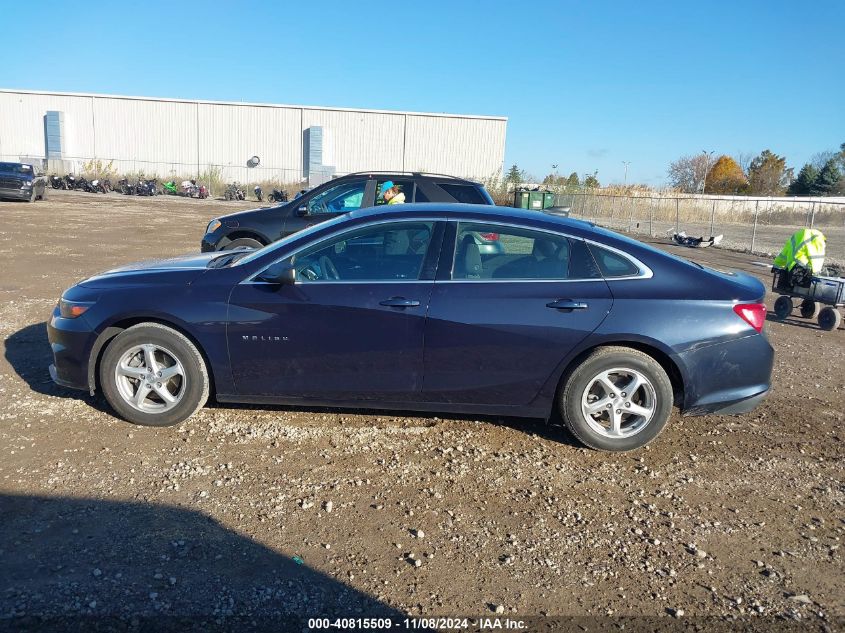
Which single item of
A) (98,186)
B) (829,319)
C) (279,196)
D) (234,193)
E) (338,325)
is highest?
(98,186)

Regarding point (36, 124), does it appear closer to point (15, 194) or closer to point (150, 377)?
point (15, 194)

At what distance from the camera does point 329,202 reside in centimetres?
967

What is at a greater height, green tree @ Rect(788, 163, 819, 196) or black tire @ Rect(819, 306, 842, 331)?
green tree @ Rect(788, 163, 819, 196)

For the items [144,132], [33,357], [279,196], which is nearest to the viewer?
[33,357]

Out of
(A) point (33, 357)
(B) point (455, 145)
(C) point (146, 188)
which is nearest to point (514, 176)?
(B) point (455, 145)

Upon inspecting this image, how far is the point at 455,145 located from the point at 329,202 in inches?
1660

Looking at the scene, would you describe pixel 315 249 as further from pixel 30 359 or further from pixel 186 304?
pixel 30 359

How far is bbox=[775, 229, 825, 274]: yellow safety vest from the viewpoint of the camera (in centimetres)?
948

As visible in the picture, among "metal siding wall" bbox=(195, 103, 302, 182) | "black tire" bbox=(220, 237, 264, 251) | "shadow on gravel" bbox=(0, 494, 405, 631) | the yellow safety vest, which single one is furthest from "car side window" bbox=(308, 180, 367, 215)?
"metal siding wall" bbox=(195, 103, 302, 182)

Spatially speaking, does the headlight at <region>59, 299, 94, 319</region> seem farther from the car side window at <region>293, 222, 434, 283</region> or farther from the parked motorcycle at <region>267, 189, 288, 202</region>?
the parked motorcycle at <region>267, 189, 288, 202</region>

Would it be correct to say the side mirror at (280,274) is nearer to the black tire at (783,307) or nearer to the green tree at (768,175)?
the black tire at (783,307)

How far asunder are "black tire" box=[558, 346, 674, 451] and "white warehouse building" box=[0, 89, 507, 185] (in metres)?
45.6

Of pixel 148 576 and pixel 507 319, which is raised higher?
pixel 507 319

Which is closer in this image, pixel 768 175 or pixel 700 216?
pixel 700 216
